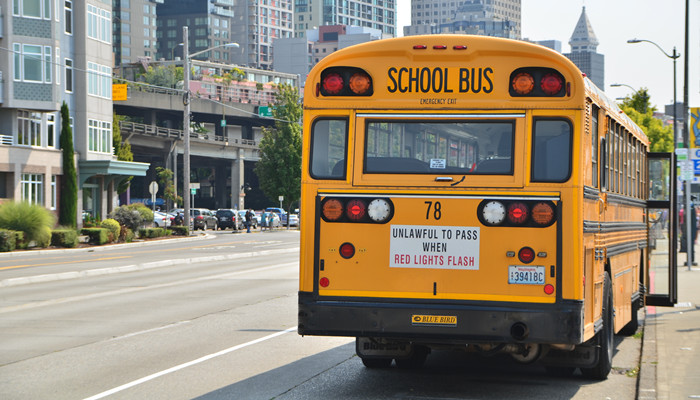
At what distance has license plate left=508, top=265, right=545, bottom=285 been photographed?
8.40 metres

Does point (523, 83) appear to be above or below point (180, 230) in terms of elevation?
above

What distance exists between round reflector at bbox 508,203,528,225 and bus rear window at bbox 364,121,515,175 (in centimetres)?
30

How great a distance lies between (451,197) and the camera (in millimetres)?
8609

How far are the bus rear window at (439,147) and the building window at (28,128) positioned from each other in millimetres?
48689

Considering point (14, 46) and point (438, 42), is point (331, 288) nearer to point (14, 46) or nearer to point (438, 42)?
point (438, 42)

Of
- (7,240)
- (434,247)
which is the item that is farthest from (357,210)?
(7,240)

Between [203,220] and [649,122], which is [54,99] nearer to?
[203,220]

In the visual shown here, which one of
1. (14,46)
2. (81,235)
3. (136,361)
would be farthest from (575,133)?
(14,46)

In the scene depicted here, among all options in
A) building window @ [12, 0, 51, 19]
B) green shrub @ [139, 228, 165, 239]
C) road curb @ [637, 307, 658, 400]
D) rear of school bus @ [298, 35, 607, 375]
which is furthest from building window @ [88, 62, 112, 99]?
rear of school bus @ [298, 35, 607, 375]

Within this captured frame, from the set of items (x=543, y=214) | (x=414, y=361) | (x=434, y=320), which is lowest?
(x=414, y=361)

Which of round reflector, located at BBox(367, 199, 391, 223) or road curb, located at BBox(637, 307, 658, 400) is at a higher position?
round reflector, located at BBox(367, 199, 391, 223)

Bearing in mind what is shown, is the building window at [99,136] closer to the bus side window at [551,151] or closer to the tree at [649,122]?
the tree at [649,122]

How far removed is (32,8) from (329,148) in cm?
4839

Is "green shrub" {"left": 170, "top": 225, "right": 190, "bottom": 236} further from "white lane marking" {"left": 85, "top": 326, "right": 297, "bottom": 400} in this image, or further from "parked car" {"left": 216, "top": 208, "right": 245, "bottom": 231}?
"white lane marking" {"left": 85, "top": 326, "right": 297, "bottom": 400}
